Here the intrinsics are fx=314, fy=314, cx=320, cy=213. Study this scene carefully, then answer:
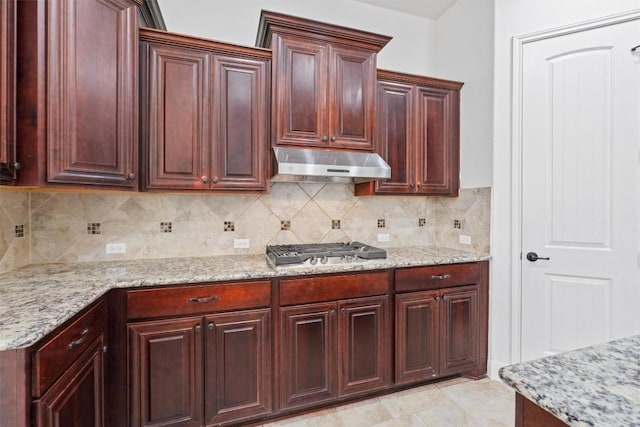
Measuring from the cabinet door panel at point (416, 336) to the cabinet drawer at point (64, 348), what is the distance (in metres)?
1.71

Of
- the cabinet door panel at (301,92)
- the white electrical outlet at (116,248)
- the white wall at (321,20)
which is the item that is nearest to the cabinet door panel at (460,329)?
the cabinet door panel at (301,92)

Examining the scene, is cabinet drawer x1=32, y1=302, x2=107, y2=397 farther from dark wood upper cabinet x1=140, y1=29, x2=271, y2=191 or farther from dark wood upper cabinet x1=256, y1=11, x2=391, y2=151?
dark wood upper cabinet x1=256, y1=11, x2=391, y2=151

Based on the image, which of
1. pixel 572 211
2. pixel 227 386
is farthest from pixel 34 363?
pixel 572 211

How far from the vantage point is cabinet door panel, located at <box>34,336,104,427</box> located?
1.04 meters

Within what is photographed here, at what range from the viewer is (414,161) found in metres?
2.56

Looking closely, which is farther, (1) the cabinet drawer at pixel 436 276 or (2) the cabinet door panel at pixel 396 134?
(2) the cabinet door panel at pixel 396 134

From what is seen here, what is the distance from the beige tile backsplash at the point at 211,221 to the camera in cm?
198

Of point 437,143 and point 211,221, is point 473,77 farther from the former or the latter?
→ point 211,221

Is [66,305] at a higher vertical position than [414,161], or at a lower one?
lower

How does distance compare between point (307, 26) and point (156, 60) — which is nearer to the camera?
point (156, 60)

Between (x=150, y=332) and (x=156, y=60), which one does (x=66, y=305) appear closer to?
(x=150, y=332)

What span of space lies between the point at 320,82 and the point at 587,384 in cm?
202

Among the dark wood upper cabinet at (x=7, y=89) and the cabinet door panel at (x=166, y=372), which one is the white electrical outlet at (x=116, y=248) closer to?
the cabinet door panel at (x=166, y=372)

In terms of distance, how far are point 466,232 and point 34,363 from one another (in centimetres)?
272
